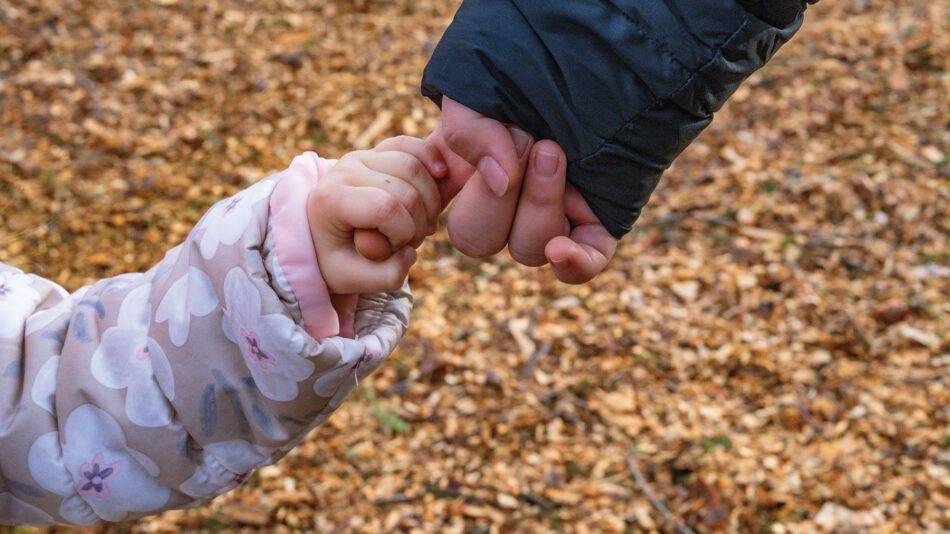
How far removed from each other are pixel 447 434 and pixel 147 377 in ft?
4.14

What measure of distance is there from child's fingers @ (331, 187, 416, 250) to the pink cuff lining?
0.23 feet

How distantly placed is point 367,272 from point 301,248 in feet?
0.29

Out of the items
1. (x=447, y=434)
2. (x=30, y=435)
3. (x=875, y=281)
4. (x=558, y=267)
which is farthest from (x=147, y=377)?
(x=875, y=281)

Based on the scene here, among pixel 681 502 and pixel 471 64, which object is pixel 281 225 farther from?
pixel 681 502

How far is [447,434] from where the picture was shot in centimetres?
239

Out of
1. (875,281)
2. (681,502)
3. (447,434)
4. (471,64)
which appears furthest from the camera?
(875,281)

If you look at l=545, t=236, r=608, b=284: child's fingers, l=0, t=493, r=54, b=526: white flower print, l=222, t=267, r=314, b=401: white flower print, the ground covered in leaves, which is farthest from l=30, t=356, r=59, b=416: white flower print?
the ground covered in leaves

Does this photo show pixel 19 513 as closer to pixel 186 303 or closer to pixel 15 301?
pixel 15 301

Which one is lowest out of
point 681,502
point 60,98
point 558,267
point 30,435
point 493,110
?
point 681,502

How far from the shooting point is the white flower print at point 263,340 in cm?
111

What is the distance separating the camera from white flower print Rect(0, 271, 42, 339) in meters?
1.25

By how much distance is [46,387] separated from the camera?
123 centimetres

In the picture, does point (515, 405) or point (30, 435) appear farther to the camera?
point (515, 405)

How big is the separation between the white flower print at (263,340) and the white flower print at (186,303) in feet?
→ 0.12
